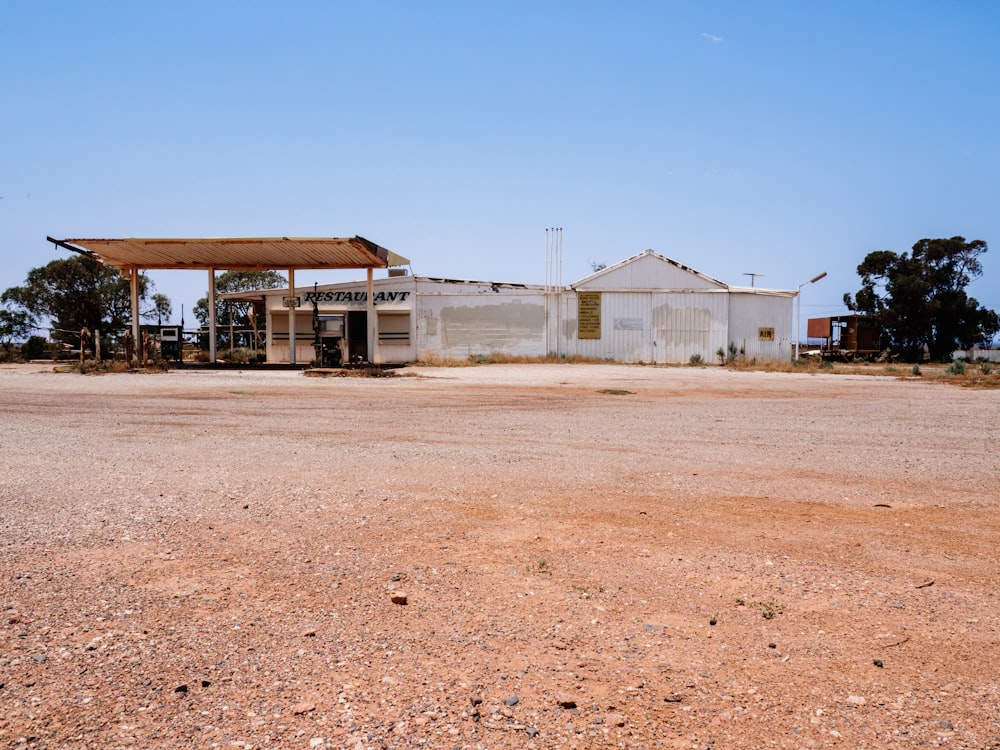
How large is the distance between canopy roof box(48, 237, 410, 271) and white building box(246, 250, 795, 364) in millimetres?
4161

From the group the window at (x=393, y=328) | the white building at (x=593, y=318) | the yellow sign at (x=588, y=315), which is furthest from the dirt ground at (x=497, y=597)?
the yellow sign at (x=588, y=315)

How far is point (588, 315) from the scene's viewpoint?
105 feet

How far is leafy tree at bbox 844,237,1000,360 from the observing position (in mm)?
43594

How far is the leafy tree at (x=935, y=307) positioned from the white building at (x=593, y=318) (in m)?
17.2

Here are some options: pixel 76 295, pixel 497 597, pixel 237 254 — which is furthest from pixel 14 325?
pixel 497 597

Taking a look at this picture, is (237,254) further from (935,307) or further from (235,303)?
(935,307)

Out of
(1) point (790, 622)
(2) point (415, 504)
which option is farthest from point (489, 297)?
(1) point (790, 622)

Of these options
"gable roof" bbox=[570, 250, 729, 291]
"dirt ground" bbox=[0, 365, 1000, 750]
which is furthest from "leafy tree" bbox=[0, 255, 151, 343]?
"dirt ground" bbox=[0, 365, 1000, 750]

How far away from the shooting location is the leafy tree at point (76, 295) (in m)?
40.1

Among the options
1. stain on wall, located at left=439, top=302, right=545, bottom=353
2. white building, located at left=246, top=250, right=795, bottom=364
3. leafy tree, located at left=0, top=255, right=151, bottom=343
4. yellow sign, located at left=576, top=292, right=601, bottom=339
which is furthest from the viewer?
leafy tree, located at left=0, top=255, right=151, bottom=343

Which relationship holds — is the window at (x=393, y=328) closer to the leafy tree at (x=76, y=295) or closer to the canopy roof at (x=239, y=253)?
the canopy roof at (x=239, y=253)

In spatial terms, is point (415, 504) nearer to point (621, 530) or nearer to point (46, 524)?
point (621, 530)

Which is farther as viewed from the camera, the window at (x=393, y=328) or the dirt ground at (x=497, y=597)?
the window at (x=393, y=328)

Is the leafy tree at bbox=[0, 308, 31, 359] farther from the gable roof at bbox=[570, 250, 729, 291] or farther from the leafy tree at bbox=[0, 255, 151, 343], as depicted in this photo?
the gable roof at bbox=[570, 250, 729, 291]
